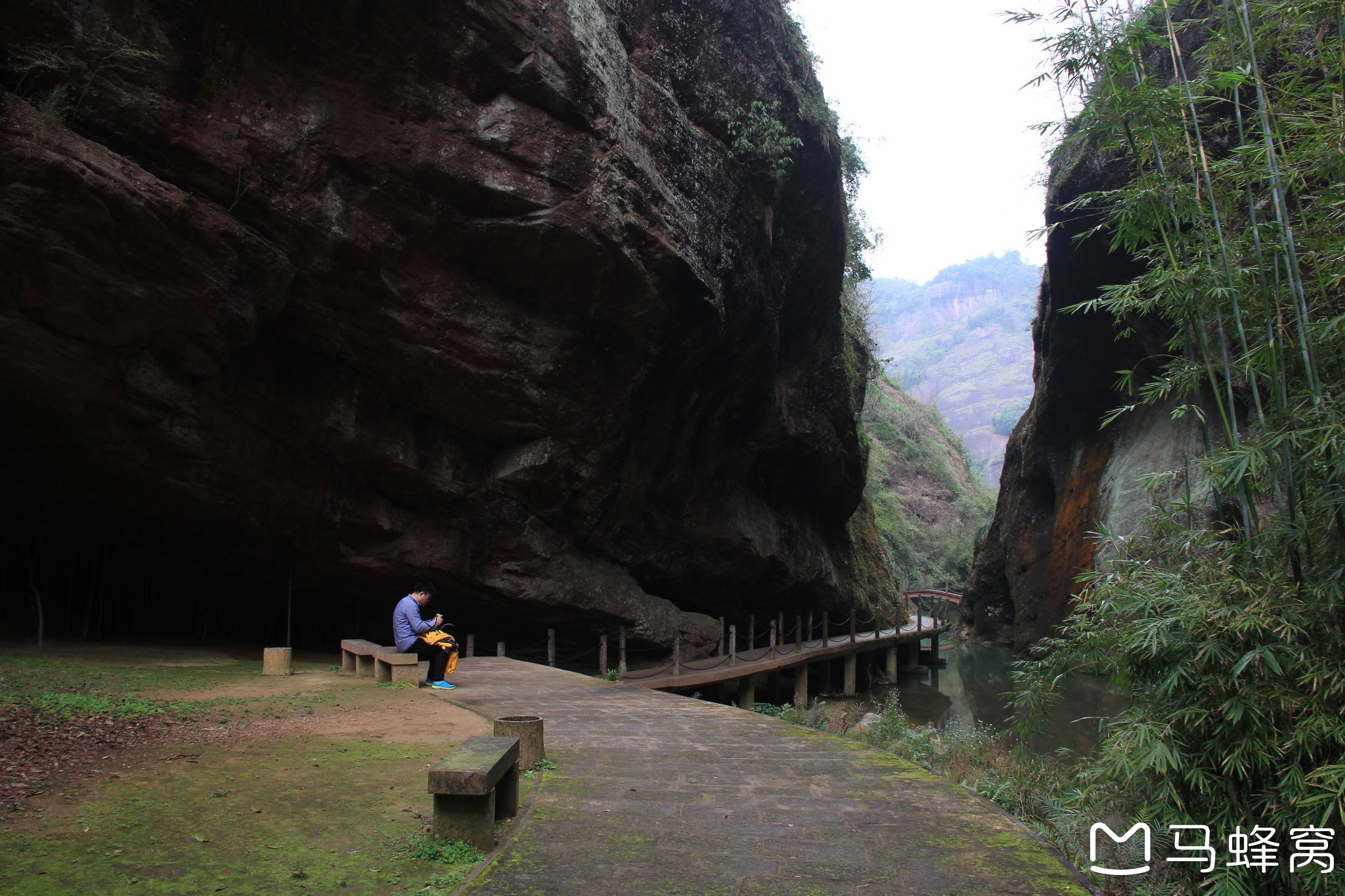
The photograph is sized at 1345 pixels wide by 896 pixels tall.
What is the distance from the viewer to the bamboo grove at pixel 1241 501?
12.0 feet

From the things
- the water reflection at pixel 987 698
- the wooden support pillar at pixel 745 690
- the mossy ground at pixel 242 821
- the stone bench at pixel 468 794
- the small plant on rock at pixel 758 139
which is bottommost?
the water reflection at pixel 987 698

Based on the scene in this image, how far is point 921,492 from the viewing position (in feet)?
162

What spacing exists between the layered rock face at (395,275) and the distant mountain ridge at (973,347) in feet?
259

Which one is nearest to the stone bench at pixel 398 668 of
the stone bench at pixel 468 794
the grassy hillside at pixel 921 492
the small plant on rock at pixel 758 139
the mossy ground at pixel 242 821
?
the mossy ground at pixel 242 821

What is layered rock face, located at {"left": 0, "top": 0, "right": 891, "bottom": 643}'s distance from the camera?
7984mm

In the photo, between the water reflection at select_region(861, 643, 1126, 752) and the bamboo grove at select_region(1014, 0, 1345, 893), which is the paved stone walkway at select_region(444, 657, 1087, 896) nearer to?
the bamboo grove at select_region(1014, 0, 1345, 893)

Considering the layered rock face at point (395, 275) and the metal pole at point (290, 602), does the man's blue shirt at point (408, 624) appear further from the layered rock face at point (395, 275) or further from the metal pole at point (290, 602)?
the metal pole at point (290, 602)

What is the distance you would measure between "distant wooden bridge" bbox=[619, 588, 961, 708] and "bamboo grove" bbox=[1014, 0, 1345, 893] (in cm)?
744

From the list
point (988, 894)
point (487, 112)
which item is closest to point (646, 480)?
point (487, 112)

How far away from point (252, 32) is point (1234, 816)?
10.9 m

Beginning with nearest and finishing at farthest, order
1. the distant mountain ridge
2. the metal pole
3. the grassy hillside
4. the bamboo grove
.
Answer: the bamboo grove
the metal pole
the grassy hillside
the distant mountain ridge

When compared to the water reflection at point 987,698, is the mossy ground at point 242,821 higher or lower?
higher

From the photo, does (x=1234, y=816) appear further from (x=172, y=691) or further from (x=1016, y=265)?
(x=1016, y=265)

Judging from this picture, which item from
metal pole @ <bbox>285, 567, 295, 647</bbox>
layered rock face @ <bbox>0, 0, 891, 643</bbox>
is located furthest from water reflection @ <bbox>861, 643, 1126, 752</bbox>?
metal pole @ <bbox>285, 567, 295, 647</bbox>
